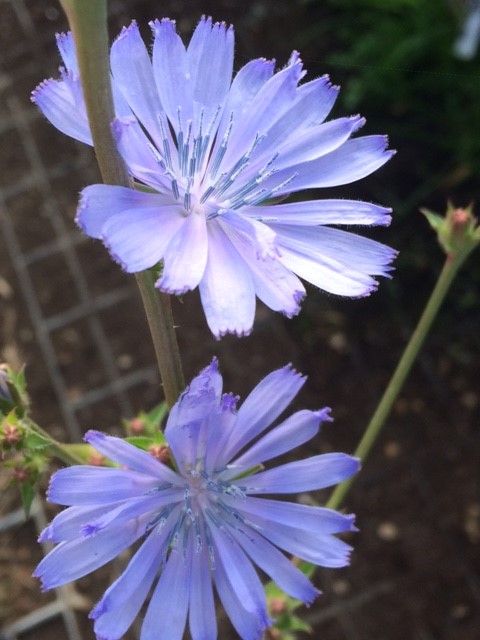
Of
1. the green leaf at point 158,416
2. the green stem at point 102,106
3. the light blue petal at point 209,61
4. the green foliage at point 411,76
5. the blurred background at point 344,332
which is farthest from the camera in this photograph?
the green foliage at point 411,76

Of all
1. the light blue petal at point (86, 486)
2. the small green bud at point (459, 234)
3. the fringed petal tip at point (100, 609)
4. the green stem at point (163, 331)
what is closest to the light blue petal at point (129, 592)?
the fringed petal tip at point (100, 609)

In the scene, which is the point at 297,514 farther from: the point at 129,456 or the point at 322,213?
the point at 322,213

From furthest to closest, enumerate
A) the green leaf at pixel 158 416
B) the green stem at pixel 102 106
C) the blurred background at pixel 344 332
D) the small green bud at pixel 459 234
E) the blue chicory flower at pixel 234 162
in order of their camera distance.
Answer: the blurred background at pixel 344 332 < the green leaf at pixel 158 416 < the small green bud at pixel 459 234 < the blue chicory flower at pixel 234 162 < the green stem at pixel 102 106

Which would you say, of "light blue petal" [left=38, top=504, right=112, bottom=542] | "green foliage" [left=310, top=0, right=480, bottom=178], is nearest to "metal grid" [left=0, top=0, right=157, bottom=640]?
"green foliage" [left=310, top=0, right=480, bottom=178]

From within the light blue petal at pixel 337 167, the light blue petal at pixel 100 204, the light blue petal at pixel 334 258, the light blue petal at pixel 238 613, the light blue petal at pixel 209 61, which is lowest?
the light blue petal at pixel 238 613

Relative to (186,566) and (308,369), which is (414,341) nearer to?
(186,566)

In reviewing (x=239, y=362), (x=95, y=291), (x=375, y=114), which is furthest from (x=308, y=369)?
(x=375, y=114)

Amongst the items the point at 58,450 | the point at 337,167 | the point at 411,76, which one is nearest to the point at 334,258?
the point at 337,167

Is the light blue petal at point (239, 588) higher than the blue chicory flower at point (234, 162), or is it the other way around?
the blue chicory flower at point (234, 162)

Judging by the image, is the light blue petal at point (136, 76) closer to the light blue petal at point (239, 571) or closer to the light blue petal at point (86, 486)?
the light blue petal at point (86, 486)

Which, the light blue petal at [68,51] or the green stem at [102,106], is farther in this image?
the light blue petal at [68,51]
